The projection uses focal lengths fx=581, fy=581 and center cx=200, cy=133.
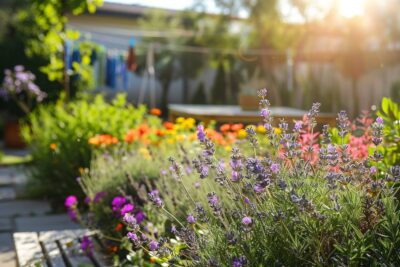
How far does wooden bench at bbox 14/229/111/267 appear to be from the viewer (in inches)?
123

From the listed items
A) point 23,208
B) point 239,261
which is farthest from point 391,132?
point 23,208

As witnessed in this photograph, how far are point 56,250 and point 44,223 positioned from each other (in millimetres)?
1302

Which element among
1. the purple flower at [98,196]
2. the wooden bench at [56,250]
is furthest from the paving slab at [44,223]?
the purple flower at [98,196]

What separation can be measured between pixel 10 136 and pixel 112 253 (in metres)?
8.45

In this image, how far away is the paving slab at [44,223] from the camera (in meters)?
4.43

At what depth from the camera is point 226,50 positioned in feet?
48.5

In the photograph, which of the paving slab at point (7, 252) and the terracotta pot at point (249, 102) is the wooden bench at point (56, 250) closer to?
the paving slab at point (7, 252)

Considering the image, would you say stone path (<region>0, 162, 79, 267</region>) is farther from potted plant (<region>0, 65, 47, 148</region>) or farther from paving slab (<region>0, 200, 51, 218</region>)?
potted plant (<region>0, 65, 47, 148</region>)

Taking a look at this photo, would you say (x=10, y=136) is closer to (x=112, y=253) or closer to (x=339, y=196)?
(x=112, y=253)

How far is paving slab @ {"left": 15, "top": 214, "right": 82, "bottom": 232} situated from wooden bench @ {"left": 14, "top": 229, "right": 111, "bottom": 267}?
701mm

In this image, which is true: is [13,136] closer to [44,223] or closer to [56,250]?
[44,223]

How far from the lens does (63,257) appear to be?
3.26 meters

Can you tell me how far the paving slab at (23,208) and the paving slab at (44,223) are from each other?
0.21m

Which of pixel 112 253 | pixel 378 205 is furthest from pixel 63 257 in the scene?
pixel 378 205
